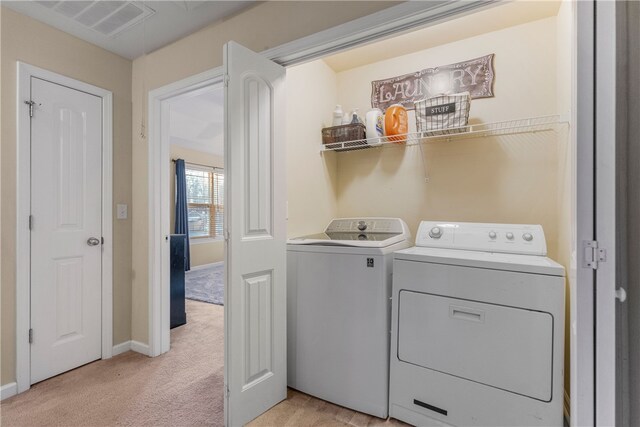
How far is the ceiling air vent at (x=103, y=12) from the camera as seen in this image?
1839 millimetres

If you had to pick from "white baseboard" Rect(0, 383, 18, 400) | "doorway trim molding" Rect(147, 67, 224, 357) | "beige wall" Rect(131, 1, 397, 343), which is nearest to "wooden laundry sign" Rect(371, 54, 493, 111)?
"beige wall" Rect(131, 1, 397, 343)

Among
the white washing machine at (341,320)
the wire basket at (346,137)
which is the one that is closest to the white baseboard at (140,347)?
the white washing machine at (341,320)

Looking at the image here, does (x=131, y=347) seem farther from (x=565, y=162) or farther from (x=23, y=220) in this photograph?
(x=565, y=162)

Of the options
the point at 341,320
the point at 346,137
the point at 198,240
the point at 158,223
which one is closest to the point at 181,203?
the point at 198,240

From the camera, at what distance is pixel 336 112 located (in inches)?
97.3

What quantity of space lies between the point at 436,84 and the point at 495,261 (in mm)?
1471

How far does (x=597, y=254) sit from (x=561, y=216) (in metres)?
0.99

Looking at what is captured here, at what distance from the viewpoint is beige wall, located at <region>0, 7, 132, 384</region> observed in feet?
6.14

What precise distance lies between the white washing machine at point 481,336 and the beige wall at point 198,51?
4.39 feet

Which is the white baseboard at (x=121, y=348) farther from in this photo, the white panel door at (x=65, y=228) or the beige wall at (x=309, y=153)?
the beige wall at (x=309, y=153)

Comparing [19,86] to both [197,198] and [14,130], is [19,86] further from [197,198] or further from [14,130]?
[197,198]

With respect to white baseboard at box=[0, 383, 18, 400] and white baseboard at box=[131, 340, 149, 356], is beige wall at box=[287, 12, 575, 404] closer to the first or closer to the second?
white baseboard at box=[131, 340, 149, 356]

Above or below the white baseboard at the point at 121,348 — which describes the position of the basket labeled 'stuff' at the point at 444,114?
above

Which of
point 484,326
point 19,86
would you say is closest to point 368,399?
point 484,326
